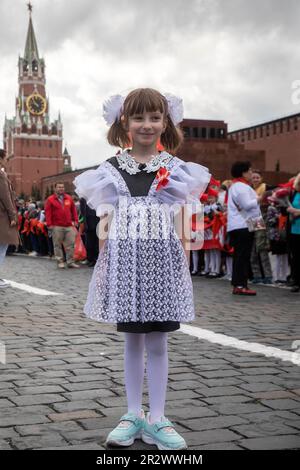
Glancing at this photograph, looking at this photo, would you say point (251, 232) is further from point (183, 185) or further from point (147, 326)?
point (147, 326)

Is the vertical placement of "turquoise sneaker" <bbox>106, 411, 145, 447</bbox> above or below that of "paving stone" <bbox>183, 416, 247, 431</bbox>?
above

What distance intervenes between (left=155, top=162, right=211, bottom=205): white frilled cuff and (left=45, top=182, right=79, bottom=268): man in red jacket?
11.8 metres

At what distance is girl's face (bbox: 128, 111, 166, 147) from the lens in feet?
10.9

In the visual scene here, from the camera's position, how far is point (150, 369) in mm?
3295

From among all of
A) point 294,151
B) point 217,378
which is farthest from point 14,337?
point 294,151

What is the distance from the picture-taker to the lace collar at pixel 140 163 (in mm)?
3367

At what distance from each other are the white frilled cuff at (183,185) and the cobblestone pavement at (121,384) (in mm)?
1129

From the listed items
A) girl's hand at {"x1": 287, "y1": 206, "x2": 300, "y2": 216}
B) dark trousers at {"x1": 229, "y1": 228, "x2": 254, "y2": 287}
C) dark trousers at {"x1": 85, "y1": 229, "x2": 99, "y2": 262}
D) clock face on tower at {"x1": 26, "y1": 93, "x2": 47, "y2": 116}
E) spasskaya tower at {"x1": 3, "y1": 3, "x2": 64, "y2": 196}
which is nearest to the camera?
girl's hand at {"x1": 287, "y1": 206, "x2": 300, "y2": 216}

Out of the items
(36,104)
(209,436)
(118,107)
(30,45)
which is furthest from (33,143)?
(209,436)

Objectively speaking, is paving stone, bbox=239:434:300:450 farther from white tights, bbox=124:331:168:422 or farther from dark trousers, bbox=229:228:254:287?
dark trousers, bbox=229:228:254:287


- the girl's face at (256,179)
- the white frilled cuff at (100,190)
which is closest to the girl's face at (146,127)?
the white frilled cuff at (100,190)

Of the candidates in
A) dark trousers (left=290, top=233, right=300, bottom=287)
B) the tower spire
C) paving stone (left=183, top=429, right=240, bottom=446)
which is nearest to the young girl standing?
paving stone (left=183, top=429, right=240, bottom=446)

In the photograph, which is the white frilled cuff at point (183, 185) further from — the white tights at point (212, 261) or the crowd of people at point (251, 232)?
the white tights at point (212, 261)
